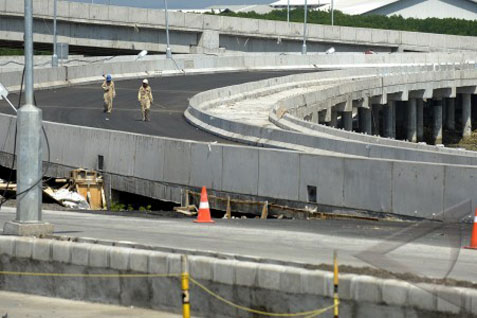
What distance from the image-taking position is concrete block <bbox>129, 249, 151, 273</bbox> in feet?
50.4

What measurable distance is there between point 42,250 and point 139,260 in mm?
1762

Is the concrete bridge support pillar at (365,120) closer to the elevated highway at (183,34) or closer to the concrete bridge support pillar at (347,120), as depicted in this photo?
the concrete bridge support pillar at (347,120)

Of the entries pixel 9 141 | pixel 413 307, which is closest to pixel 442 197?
pixel 413 307

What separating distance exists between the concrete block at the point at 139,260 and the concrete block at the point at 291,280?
2.12 metres

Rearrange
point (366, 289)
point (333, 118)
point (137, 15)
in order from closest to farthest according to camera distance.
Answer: point (366, 289) < point (333, 118) < point (137, 15)

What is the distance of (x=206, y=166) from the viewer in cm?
2680

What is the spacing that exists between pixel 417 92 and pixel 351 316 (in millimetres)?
54417

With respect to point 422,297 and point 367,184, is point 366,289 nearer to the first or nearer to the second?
point 422,297

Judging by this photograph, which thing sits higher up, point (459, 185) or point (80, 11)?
point (80, 11)

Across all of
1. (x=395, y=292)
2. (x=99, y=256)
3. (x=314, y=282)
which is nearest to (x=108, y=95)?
(x=99, y=256)

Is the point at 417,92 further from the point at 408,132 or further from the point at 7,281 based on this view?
the point at 7,281

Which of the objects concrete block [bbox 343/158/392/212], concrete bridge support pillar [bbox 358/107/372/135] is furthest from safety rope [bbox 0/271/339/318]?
concrete bridge support pillar [bbox 358/107/372/135]

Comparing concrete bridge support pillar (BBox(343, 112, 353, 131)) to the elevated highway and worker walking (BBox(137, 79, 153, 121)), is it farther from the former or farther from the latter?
the elevated highway

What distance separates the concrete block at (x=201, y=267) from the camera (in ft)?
47.9
